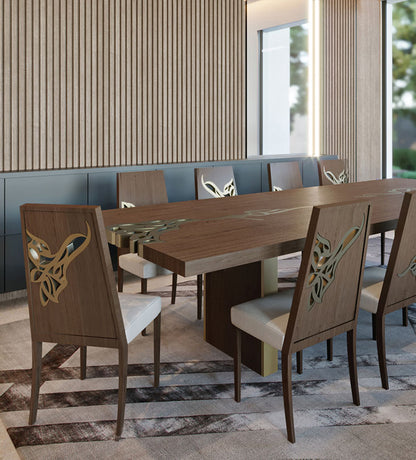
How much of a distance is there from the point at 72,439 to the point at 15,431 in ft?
0.86

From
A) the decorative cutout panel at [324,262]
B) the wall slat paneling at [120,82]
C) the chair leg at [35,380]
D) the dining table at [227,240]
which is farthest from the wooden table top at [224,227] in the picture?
the wall slat paneling at [120,82]

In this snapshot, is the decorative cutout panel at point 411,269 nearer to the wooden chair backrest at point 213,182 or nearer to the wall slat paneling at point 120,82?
the wooden chair backrest at point 213,182

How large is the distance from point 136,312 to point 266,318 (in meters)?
0.57

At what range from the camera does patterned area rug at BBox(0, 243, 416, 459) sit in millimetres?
2039

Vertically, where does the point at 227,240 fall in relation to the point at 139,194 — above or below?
below

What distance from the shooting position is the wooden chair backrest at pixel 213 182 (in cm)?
412

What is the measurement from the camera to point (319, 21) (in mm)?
6902

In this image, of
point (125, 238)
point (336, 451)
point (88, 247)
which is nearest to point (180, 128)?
point (125, 238)

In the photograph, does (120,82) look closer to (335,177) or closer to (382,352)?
(335,177)

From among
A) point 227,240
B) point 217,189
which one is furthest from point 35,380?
point 217,189

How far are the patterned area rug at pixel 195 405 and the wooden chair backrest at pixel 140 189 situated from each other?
107 centimetres

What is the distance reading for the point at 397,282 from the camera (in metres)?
2.51

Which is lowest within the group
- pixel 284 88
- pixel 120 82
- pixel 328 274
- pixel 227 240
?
pixel 328 274

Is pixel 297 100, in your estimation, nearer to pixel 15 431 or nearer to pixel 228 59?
pixel 228 59
